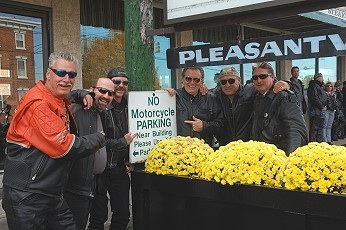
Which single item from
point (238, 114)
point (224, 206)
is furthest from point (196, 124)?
point (224, 206)

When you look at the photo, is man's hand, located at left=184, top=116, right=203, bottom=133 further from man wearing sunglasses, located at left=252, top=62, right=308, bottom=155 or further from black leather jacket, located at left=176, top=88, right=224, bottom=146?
man wearing sunglasses, located at left=252, top=62, right=308, bottom=155

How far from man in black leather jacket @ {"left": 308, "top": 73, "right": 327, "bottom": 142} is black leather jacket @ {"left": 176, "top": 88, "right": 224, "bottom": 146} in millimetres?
6580

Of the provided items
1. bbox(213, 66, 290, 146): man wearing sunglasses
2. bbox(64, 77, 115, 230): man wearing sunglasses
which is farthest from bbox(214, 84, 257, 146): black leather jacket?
bbox(64, 77, 115, 230): man wearing sunglasses

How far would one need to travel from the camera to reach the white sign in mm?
3604

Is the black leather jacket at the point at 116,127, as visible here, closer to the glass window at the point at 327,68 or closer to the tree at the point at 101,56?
the tree at the point at 101,56

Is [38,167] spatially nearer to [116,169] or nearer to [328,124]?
[116,169]

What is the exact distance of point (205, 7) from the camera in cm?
332

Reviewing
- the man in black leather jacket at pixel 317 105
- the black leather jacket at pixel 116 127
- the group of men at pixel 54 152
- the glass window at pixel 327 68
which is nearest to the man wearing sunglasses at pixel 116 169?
the black leather jacket at pixel 116 127

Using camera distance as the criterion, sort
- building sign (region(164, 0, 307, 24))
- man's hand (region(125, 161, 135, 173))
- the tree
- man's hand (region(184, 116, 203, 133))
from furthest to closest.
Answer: the tree
man's hand (region(184, 116, 203, 133))
man's hand (region(125, 161, 135, 173))
building sign (region(164, 0, 307, 24))

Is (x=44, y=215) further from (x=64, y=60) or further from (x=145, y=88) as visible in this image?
(x=145, y=88)

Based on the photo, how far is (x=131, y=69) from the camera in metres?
4.14

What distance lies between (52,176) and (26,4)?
5.03 meters

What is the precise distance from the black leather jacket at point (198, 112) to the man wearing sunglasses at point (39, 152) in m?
1.40

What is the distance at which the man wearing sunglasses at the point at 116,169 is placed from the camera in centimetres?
376
